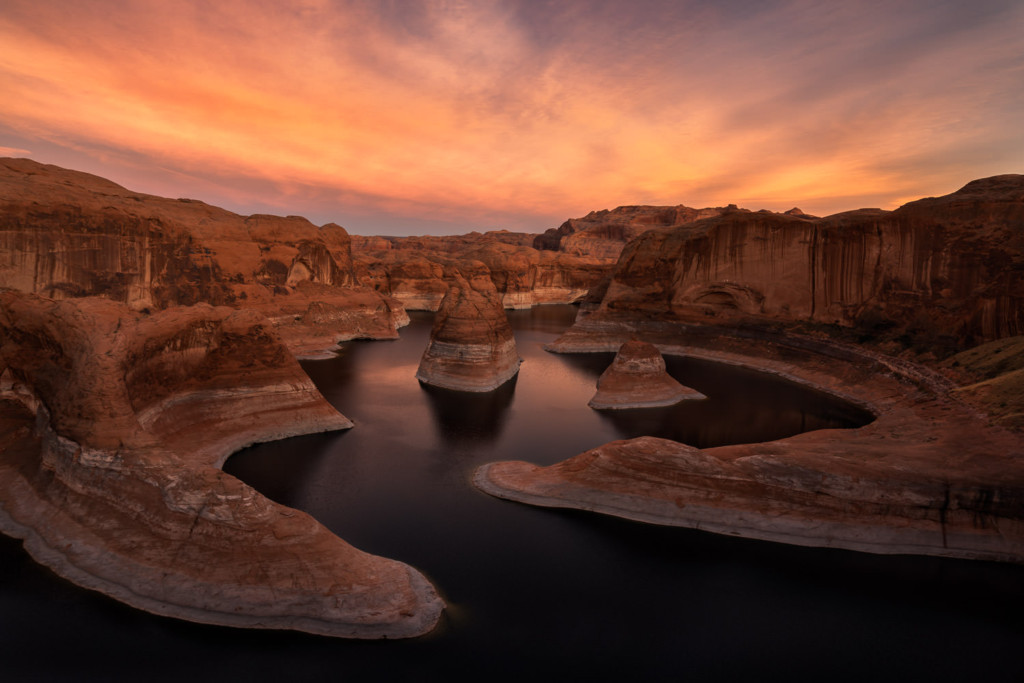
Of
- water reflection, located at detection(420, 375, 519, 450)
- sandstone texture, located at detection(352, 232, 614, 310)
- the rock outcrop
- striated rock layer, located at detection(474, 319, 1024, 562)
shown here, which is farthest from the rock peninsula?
the rock outcrop

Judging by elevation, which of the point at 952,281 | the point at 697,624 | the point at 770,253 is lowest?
the point at 697,624

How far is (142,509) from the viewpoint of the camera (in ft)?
35.1

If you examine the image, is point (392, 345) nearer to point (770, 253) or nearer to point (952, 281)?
point (770, 253)

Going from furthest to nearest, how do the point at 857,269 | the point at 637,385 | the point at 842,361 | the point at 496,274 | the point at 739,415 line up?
the point at 496,274
the point at 857,269
the point at 842,361
the point at 637,385
the point at 739,415

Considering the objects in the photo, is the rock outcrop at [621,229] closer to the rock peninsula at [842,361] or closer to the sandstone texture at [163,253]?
the rock peninsula at [842,361]

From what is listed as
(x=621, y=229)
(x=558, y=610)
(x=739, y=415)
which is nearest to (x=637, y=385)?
(x=739, y=415)

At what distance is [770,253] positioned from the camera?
137ft

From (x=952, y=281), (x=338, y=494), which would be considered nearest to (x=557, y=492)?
(x=338, y=494)

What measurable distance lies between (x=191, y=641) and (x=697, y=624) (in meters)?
10.3

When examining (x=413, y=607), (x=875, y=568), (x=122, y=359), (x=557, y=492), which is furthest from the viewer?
(x=557, y=492)

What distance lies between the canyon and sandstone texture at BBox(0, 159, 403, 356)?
0.56 feet

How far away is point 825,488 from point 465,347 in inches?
819

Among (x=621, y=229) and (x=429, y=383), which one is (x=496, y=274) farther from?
(x=429, y=383)

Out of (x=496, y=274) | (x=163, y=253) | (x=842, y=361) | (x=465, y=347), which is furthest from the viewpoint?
(x=496, y=274)
